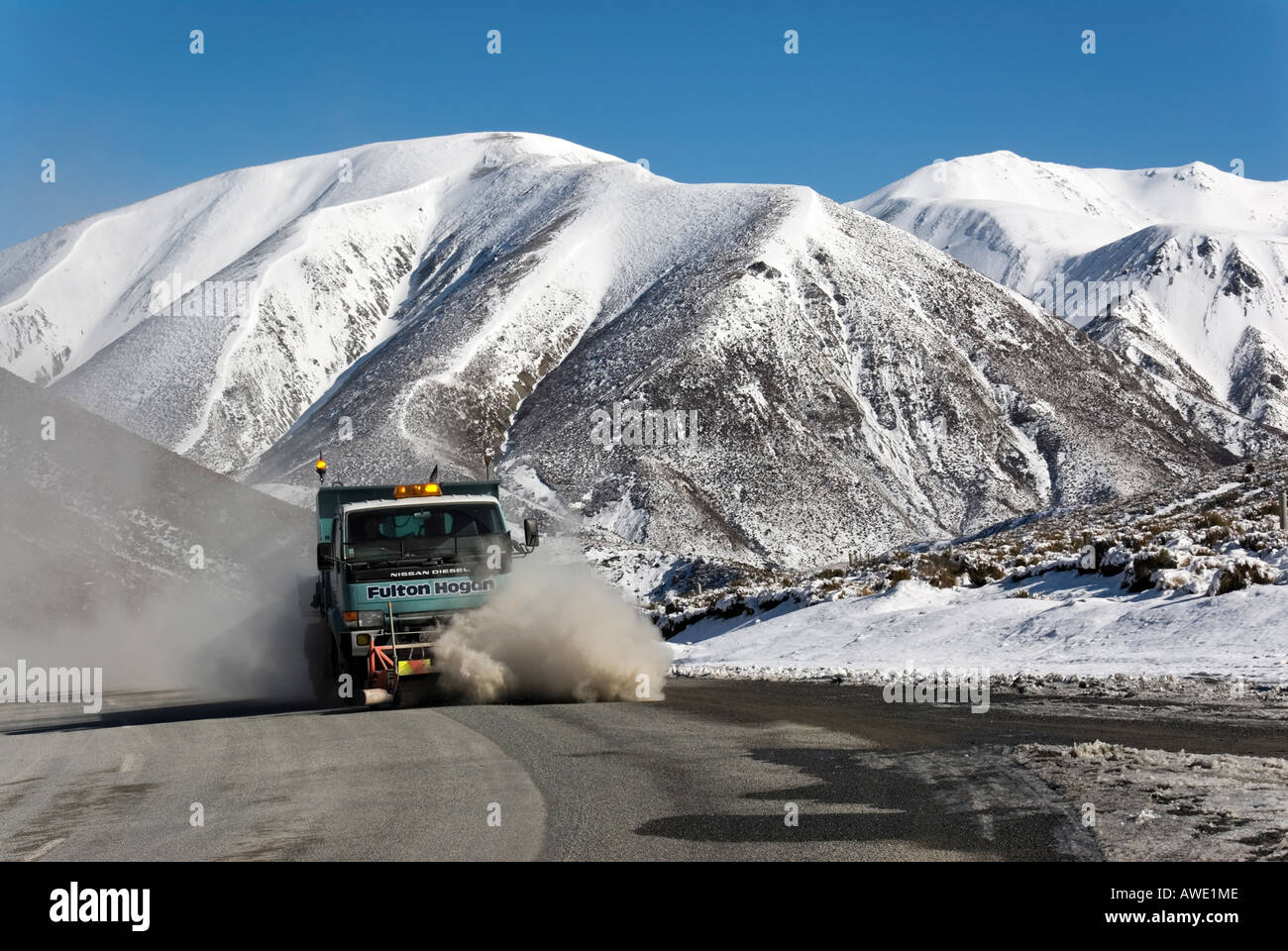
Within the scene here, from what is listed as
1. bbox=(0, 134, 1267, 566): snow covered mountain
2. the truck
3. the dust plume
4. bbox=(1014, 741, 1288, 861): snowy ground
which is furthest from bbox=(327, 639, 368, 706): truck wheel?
bbox=(0, 134, 1267, 566): snow covered mountain

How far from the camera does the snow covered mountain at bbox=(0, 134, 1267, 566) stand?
317 ft

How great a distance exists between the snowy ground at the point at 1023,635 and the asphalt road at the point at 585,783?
142 inches

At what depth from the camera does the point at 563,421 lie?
105000mm

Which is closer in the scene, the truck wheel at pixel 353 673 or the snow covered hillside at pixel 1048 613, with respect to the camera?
the truck wheel at pixel 353 673

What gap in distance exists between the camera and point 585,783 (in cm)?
1080

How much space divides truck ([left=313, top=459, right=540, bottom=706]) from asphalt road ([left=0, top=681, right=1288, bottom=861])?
76 centimetres

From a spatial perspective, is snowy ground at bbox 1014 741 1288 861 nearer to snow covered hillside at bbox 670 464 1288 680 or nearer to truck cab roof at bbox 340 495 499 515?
snow covered hillside at bbox 670 464 1288 680

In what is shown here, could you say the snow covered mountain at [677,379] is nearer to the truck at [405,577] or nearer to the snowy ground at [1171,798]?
the truck at [405,577]

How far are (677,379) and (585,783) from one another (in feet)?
314

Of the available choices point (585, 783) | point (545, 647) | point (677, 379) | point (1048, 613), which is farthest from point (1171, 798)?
point (677, 379)

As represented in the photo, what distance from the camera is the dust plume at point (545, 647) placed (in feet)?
58.4

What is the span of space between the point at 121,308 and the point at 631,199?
273 feet

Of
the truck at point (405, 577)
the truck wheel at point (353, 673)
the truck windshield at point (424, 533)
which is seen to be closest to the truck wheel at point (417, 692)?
the truck at point (405, 577)

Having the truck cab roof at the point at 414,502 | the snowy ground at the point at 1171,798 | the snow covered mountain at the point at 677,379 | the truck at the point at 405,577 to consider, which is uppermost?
the snow covered mountain at the point at 677,379
